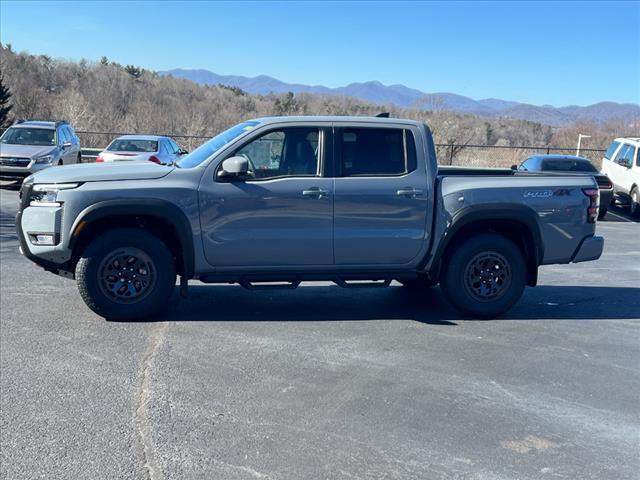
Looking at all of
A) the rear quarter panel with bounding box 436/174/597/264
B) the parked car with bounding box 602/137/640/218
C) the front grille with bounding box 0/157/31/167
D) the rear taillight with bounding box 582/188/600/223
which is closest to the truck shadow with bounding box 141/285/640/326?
the rear quarter panel with bounding box 436/174/597/264

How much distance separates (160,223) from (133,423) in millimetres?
2662

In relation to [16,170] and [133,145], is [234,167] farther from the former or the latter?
[133,145]

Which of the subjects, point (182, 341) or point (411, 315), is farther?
point (411, 315)

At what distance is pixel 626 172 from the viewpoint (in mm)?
18156

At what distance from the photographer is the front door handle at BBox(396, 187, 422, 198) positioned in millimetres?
6836

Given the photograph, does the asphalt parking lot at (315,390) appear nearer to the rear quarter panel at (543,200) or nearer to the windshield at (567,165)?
the rear quarter panel at (543,200)

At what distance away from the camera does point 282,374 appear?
17.6ft

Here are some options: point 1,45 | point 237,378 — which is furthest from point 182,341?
point 1,45

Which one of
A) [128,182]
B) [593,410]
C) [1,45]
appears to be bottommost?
[593,410]

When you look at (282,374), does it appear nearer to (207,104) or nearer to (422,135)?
(422,135)

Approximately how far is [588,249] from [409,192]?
2.06 m

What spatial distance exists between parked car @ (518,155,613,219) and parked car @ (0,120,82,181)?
11.8m

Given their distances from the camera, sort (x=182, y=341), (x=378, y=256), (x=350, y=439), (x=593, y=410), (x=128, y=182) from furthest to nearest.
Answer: (x=378, y=256) → (x=128, y=182) → (x=182, y=341) → (x=593, y=410) → (x=350, y=439)

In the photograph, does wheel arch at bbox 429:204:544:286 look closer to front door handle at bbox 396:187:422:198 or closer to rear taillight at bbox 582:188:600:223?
front door handle at bbox 396:187:422:198
